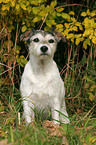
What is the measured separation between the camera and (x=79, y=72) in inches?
218

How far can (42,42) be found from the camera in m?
4.02

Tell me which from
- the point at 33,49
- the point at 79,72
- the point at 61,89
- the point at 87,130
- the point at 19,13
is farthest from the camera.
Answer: the point at 79,72

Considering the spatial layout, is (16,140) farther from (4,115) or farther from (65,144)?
(4,115)

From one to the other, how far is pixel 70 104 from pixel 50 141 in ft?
6.86

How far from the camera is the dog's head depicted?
3916mm

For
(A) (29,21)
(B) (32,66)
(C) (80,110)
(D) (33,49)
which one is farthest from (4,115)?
(A) (29,21)

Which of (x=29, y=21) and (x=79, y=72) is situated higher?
(x=29, y=21)

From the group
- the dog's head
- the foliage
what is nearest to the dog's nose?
the dog's head

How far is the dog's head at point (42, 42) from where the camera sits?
392cm

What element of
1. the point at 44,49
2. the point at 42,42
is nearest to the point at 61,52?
the point at 42,42

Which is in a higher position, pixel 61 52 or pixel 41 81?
pixel 61 52

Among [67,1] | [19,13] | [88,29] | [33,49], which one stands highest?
[67,1]

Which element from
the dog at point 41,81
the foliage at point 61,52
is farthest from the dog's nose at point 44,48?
the foliage at point 61,52

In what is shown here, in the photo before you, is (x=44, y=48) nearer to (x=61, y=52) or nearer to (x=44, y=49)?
(x=44, y=49)
